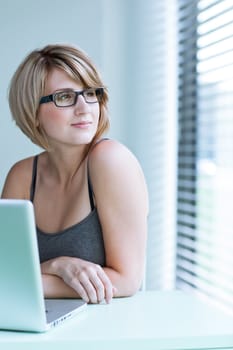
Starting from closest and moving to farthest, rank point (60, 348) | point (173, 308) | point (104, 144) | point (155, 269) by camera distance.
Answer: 1. point (60, 348)
2. point (173, 308)
3. point (104, 144)
4. point (155, 269)

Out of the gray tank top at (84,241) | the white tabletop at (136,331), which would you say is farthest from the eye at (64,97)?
the white tabletop at (136,331)

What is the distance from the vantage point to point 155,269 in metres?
3.21

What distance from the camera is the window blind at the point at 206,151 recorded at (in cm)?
256

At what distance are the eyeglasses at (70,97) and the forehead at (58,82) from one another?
19 millimetres

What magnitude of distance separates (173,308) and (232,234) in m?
1.05

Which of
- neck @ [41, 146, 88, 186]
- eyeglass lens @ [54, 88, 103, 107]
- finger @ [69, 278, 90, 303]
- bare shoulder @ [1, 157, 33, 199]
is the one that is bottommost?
finger @ [69, 278, 90, 303]

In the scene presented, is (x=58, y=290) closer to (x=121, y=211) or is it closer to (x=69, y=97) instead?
(x=121, y=211)

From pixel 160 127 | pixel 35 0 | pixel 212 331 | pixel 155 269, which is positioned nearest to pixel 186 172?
pixel 160 127

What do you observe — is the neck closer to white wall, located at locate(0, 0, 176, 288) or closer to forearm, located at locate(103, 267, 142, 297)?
forearm, located at locate(103, 267, 142, 297)

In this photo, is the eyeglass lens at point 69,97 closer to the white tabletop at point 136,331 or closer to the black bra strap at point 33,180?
the black bra strap at point 33,180

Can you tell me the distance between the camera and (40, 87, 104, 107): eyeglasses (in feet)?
6.24

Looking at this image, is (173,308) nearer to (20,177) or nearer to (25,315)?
(25,315)

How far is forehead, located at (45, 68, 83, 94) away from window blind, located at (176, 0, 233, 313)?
781 mm

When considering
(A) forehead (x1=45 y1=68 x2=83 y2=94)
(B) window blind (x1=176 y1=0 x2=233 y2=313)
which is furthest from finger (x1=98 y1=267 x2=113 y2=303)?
A: (B) window blind (x1=176 y1=0 x2=233 y2=313)
